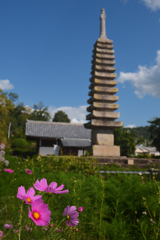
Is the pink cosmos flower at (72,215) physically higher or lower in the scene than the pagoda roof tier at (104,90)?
lower

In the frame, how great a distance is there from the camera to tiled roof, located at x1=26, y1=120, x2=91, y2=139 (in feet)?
91.0

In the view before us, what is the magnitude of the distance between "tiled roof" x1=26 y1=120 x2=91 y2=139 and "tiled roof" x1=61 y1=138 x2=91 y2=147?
2.90 ft

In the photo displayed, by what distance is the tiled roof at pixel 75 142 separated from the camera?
85.7ft

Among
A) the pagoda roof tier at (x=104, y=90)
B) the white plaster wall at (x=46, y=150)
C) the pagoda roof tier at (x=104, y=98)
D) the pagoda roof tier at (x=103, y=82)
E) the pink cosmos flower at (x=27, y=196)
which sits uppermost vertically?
the pagoda roof tier at (x=103, y=82)

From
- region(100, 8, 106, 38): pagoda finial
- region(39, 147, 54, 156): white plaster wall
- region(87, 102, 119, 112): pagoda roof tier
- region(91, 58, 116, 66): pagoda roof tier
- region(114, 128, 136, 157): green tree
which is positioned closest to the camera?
region(87, 102, 119, 112): pagoda roof tier

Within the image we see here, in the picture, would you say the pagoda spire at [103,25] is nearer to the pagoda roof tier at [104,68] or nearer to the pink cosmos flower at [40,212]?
the pagoda roof tier at [104,68]

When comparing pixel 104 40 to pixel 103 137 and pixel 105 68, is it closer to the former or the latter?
pixel 105 68

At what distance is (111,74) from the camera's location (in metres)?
13.6

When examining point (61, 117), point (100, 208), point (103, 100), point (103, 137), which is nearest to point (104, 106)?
point (103, 100)

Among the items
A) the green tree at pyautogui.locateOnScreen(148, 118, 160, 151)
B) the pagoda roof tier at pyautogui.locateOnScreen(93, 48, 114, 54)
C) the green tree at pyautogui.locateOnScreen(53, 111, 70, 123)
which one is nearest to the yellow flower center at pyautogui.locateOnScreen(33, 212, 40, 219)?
the pagoda roof tier at pyautogui.locateOnScreen(93, 48, 114, 54)

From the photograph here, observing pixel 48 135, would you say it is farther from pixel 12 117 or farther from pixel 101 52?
pixel 12 117

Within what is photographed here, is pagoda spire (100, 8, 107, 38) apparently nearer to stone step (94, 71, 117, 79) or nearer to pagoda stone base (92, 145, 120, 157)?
stone step (94, 71, 117, 79)

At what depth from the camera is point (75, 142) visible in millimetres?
27297

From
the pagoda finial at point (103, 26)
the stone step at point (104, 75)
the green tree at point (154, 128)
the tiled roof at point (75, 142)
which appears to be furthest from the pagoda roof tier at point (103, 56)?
the green tree at point (154, 128)
